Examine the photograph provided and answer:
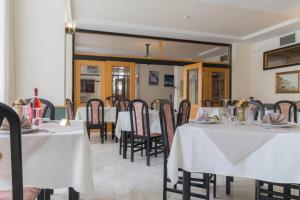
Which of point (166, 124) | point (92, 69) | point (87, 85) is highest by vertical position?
point (92, 69)

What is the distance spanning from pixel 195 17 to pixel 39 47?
3.94 m

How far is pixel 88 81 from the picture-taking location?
759cm

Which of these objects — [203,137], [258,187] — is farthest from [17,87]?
[258,187]

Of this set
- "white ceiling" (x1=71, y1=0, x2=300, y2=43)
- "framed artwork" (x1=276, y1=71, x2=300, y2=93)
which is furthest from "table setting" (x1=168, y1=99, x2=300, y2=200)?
"framed artwork" (x1=276, y1=71, x2=300, y2=93)

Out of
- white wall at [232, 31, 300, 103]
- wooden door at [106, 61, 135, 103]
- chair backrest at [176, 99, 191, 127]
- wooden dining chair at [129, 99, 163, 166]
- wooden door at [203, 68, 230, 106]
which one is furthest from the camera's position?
wooden door at [203, 68, 230, 106]

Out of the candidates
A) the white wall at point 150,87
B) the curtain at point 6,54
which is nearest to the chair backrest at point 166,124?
the curtain at point 6,54

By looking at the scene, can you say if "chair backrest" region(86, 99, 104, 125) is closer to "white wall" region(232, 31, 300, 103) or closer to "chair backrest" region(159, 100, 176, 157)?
"chair backrest" region(159, 100, 176, 157)

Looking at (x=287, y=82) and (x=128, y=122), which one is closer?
(x=128, y=122)

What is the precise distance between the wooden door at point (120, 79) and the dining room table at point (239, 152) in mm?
6029

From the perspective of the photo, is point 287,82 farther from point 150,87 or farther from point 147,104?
point 150,87

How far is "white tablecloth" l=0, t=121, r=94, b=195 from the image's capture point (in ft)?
4.54

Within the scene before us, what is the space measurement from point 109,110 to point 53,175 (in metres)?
4.67

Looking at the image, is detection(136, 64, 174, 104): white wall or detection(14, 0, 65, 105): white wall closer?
detection(14, 0, 65, 105): white wall

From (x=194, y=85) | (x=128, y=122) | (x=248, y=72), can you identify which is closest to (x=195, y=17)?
(x=194, y=85)
